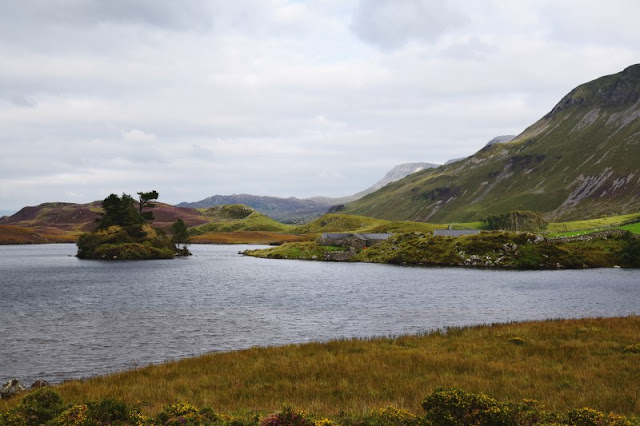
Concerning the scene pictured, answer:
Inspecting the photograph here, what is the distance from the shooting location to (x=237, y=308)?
199 ft

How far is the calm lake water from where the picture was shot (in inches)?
1515

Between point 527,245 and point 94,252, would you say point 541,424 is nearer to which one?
point 527,245

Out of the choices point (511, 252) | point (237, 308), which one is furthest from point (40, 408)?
point (511, 252)

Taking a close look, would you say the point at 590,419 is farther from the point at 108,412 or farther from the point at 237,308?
the point at 237,308

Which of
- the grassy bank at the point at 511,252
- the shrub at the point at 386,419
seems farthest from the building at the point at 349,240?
the shrub at the point at 386,419

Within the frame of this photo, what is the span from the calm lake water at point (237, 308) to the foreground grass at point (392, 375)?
7.86 metres

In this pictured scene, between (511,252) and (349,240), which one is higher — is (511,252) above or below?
below

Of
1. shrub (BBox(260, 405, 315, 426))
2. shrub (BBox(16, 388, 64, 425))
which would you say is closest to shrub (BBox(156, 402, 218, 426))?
shrub (BBox(260, 405, 315, 426))

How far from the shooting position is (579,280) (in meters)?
88.8

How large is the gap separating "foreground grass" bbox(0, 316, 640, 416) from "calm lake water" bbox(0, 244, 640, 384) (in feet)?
25.8

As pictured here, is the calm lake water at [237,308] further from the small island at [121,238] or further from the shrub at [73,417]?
the small island at [121,238]

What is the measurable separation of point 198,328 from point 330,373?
81.5ft

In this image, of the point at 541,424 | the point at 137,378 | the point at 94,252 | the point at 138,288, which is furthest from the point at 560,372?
the point at 94,252

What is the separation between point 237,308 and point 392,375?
3880cm
